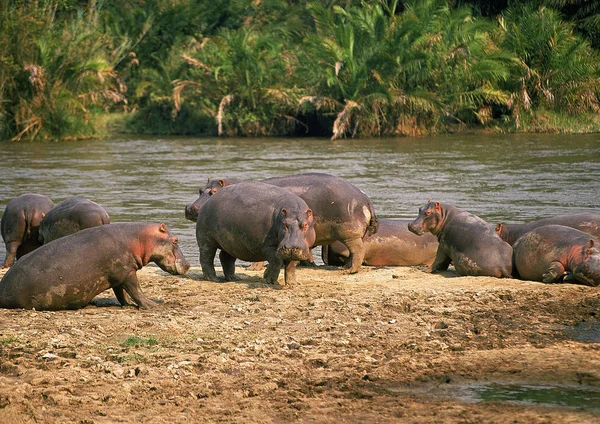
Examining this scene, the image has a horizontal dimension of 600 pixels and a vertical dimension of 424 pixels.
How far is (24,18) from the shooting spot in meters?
31.7

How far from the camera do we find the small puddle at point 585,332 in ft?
22.9

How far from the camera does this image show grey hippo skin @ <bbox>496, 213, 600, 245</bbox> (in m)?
9.87

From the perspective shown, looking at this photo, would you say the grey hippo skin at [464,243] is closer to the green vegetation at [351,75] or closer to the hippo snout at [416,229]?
the hippo snout at [416,229]

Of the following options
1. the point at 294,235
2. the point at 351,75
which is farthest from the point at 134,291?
the point at 351,75

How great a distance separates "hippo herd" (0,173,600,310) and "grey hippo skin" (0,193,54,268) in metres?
0.01

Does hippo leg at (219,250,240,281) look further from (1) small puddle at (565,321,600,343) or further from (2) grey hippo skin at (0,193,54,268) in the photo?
(1) small puddle at (565,321,600,343)

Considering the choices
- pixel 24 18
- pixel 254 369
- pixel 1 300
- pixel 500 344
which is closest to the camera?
pixel 254 369

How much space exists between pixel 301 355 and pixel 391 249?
15.1 ft

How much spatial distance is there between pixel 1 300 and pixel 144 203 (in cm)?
922

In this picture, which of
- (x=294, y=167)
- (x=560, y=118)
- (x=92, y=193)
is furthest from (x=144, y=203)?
(x=560, y=118)

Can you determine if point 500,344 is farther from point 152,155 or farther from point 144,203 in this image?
point 152,155

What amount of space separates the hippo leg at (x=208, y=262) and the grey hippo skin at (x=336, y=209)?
99 centimetres

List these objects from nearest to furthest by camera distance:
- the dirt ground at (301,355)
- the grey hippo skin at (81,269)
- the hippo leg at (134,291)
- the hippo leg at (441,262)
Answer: the dirt ground at (301,355), the grey hippo skin at (81,269), the hippo leg at (134,291), the hippo leg at (441,262)

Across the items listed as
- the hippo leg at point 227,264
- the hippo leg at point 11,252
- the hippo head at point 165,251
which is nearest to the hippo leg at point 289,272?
the hippo leg at point 227,264
